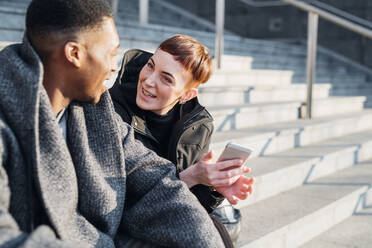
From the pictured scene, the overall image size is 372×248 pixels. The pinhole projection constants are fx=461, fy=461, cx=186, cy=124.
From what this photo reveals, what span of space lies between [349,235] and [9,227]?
7.38ft

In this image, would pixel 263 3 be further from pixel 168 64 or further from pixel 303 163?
pixel 168 64

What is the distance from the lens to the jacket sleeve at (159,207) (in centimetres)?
144

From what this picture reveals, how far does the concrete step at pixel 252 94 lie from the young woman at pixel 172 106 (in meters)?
1.66

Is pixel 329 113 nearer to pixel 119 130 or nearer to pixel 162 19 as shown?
pixel 162 19

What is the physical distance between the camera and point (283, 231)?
2404 millimetres

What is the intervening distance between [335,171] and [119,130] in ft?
8.89

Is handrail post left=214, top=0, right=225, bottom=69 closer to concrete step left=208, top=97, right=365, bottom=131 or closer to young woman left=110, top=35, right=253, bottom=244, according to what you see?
concrete step left=208, top=97, right=365, bottom=131

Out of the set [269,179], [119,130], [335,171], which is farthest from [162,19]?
[119,130]

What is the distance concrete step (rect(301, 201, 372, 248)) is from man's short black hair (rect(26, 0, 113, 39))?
6.33ft

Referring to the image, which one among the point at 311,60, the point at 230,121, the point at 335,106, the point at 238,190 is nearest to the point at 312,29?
the point at 311,60

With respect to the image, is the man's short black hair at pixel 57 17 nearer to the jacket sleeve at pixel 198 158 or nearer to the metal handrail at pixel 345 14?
the jacket sleeve at pixel 198 158

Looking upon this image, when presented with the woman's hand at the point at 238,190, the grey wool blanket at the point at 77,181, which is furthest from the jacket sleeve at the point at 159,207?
the woman's hand at the point at 238,190

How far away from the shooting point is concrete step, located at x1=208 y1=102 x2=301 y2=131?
353 centimetres

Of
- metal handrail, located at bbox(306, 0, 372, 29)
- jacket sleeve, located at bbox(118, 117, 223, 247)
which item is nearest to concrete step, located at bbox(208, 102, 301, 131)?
jacket sleeve, located at bbox(118, 117, 223, 247)
